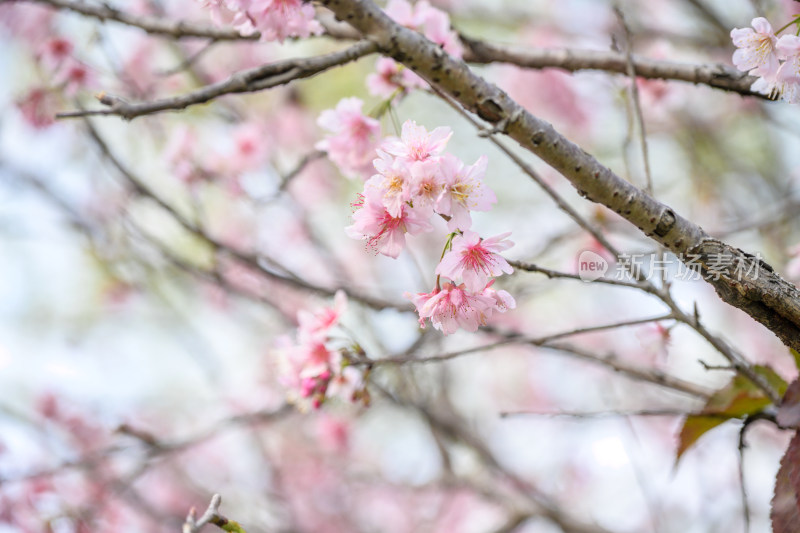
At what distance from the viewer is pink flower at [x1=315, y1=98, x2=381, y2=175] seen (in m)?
1.39

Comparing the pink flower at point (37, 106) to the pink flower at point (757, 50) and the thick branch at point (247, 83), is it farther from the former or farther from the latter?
the pink flower at point (757, 50)

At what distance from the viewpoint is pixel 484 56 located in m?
1.63

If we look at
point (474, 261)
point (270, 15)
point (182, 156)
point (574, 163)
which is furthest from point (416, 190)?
point (182, 156)

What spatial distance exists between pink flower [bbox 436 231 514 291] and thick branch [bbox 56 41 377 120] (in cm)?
37

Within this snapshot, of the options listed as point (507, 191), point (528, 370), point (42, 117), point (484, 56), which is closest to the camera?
point (484, 56)

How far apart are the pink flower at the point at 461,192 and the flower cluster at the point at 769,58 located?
0.58 meters

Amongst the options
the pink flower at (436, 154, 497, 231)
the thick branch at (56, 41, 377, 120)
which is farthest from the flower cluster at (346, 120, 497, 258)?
the thick branch at (56, 41, 377, 120)

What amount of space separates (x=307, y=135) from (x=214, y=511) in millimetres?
3290

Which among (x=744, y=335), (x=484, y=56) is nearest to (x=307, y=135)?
(x=484, y=56)

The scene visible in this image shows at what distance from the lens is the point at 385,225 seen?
1.01 metres

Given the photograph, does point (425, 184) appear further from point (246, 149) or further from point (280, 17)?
point (246, 149)

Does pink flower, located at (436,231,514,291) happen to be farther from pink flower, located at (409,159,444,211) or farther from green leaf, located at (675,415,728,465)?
green leaf, located at (675,415,728,465)

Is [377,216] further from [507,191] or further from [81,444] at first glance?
[507,191]

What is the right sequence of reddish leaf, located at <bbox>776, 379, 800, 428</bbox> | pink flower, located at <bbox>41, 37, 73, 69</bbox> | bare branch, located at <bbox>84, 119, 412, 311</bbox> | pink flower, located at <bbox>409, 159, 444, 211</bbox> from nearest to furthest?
pink flower, located at <bbox>409, 159, 444, 211</bbox>
reddish leaf, located at <bbox>776, 379, 800, 428</bbox>
bare branch, located at <bbox>84, 119, 412, 311</bbox>
pink flower, located at <bbox>41, 37, 73, 69</bbox>
